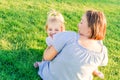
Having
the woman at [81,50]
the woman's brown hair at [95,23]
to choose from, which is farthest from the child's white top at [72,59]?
the woman's brown hair at [95,23]

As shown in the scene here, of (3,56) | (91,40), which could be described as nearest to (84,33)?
(91,40)

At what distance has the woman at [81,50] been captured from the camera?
3.87 m

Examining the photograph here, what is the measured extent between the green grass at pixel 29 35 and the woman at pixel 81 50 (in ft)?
2.01

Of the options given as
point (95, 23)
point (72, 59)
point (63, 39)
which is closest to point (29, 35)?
point (63, 39)

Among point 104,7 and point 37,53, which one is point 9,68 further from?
point 104,7

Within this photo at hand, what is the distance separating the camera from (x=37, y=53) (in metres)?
5.01

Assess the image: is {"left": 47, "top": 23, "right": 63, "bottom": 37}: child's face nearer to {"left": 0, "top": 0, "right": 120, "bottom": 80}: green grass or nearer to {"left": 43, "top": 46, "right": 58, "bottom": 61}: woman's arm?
{"left": 0, "top": 0, "right": 120, "bottom": 80}: green grass

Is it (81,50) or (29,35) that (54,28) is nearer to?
(29,35)

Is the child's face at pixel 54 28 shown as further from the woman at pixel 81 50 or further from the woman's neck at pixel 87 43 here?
the woman's neck at pixel 87 43

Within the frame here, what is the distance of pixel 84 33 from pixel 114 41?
2.59 m

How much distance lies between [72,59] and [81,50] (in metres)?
0.16

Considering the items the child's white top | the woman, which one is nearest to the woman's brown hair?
the woman

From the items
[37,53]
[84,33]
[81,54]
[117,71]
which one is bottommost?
[117,71]

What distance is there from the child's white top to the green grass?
1.91ft
